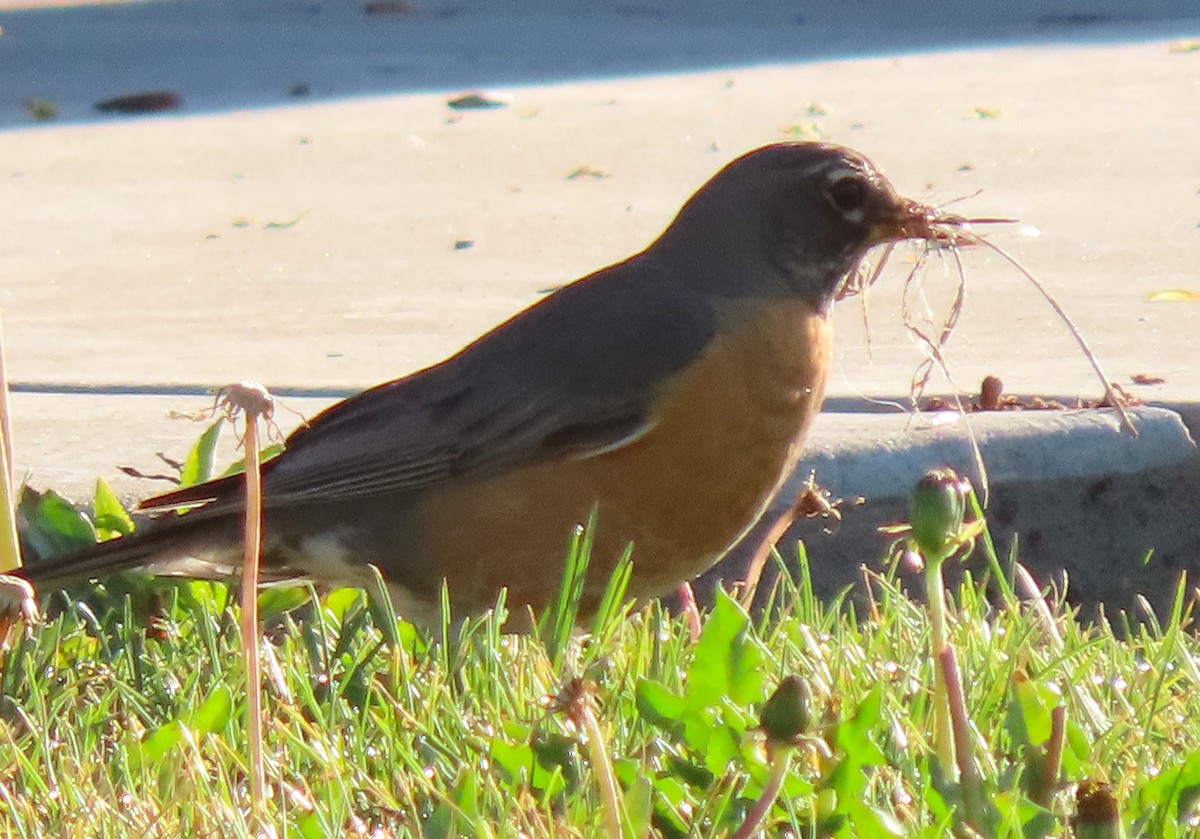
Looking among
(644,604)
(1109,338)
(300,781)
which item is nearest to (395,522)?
(644,604)

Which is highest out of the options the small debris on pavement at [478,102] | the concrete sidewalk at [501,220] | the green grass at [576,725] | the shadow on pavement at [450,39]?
the green grass at [576,725]

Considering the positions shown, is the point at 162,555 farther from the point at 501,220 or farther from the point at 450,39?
the point at 450,39

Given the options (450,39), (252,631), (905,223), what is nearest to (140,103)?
(450,39)

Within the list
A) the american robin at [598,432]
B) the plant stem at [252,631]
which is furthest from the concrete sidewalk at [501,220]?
the plant stem at [252,631]

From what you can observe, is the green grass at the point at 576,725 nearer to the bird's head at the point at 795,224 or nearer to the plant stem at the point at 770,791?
the plant stem at the point at 770,791

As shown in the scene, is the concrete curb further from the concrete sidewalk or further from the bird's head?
the bird's head

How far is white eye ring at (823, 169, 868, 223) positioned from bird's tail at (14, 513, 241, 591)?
1.24 m

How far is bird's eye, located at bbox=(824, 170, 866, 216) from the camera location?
3.97 metres

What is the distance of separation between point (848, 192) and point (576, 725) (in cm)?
176

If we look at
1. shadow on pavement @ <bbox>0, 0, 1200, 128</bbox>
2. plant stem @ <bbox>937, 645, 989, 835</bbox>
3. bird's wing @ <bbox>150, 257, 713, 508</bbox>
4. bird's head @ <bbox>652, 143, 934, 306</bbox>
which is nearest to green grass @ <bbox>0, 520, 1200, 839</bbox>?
plant stem @ <bbox>937, 645, 989, 835</bbox>

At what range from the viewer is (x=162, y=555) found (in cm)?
374

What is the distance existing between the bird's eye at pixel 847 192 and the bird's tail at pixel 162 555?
1240 mm

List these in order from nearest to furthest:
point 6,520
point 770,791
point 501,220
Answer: point 770,791 → point 6,520 → point 501,220

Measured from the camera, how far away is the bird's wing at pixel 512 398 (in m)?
Result: 3.80
